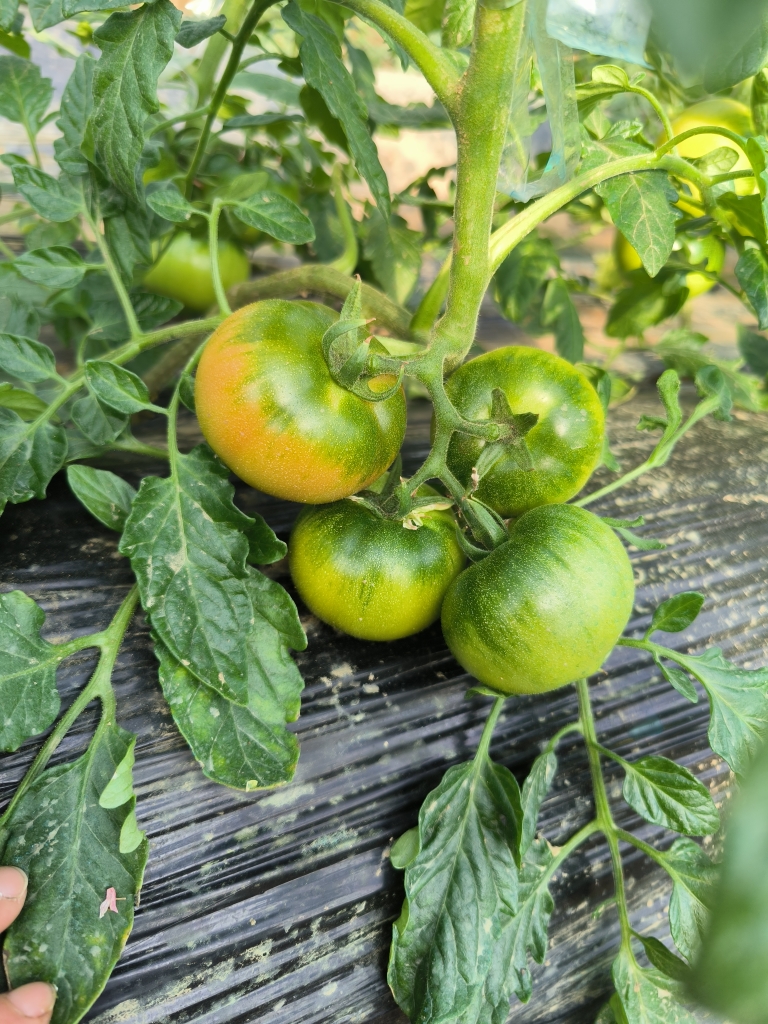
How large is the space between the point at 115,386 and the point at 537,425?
0.32m

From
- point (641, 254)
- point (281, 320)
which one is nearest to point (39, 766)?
point (281, 320)

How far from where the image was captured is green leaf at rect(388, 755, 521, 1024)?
1.56 feet

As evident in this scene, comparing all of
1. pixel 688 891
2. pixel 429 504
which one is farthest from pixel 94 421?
pixel 688 891

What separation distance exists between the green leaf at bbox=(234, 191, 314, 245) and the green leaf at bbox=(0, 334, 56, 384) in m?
0.20

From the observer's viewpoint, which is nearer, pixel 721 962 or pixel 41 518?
pixel 721 962

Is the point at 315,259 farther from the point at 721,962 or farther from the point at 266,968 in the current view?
the point at 721,962

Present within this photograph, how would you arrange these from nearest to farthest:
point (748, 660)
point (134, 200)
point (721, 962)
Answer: point (721, 962), point (134, 200), point (748, 660)

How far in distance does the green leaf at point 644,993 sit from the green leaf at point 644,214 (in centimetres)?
53

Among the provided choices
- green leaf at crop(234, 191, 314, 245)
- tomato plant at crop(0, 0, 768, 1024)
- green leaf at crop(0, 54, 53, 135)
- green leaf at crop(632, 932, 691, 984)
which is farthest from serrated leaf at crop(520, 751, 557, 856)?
green leaf at crop(0, 54, 53, 135)

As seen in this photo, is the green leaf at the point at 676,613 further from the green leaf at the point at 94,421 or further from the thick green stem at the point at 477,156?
the green leaf at the point at 94,421

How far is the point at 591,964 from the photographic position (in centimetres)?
59

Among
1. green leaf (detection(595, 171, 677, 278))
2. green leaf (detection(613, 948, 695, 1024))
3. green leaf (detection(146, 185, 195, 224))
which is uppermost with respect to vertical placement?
green leaf (detection(595, 171, 677, 278))

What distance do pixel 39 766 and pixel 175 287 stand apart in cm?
63

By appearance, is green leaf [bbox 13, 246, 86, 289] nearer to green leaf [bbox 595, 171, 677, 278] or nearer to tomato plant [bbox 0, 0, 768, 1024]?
tomato plant [bbox 0, 0, 768, 1024]
